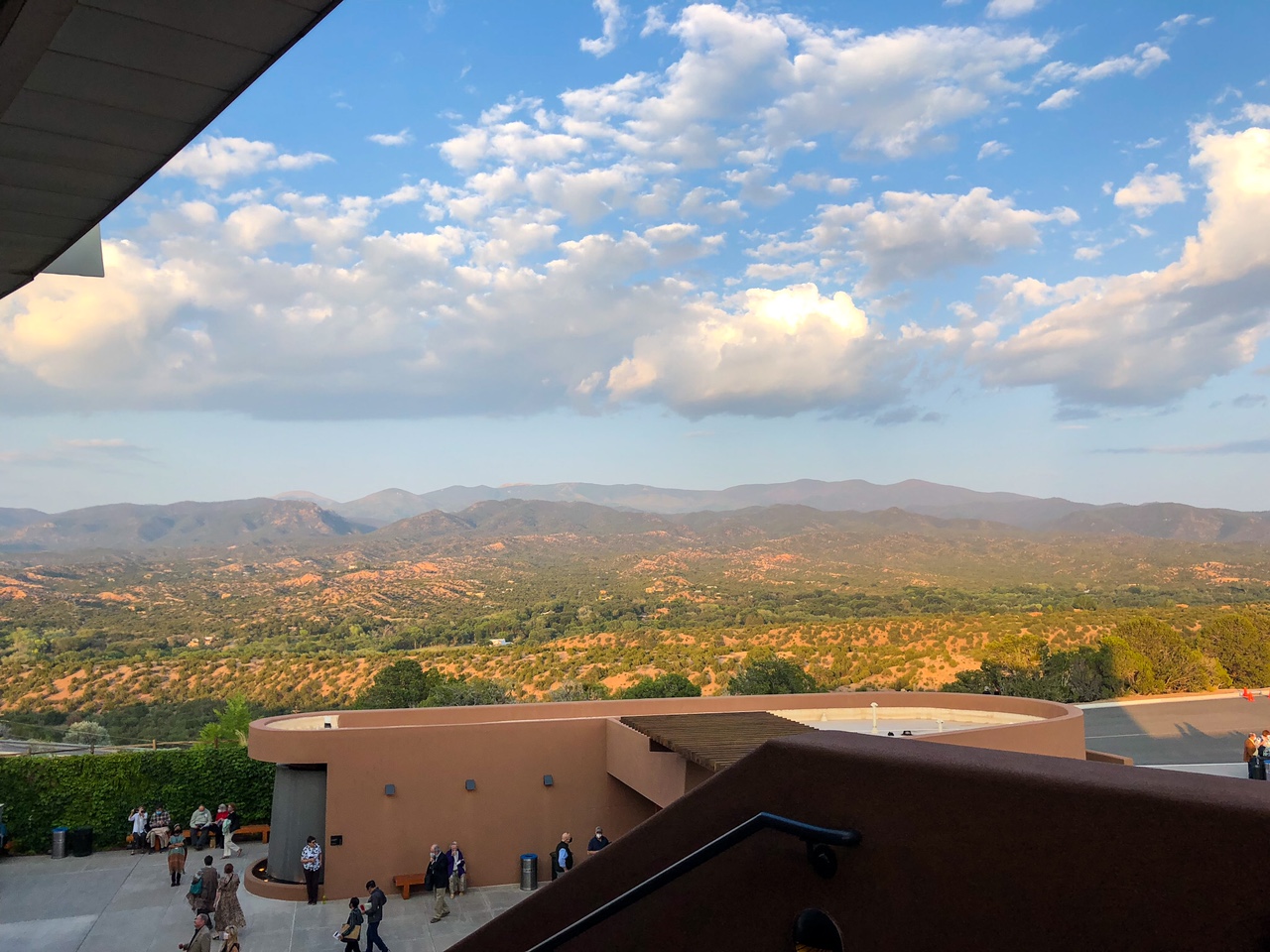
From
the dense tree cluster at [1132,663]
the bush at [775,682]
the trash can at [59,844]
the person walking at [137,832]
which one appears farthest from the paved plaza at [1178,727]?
the trash can at [59,844]

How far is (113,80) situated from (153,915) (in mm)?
15762

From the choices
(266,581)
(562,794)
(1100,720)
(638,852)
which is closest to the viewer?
(638,852)

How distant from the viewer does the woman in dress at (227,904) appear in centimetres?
1370

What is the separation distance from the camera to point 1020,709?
20.4 meters

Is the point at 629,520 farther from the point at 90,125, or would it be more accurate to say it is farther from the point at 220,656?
the point at 90,125

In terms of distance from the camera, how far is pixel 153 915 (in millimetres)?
15352

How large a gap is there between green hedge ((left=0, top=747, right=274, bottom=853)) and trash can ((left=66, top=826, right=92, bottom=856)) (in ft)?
0.87

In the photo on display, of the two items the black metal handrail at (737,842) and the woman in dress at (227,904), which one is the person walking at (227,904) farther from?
the black metal handrail at (737,842)

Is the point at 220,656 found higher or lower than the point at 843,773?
lower

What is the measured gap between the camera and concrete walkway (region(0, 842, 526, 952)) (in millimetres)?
14047

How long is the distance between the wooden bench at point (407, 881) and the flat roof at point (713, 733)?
488cm

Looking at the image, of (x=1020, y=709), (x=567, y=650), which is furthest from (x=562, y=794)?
(x=567, y=650)

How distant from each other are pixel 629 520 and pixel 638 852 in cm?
17747

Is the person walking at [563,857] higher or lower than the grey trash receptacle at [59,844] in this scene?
higher
